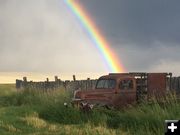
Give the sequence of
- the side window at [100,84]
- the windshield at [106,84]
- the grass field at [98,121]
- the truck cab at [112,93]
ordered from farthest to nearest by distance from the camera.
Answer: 1. the side window at [100,84]
2. the windshield at [106,84]
3. the truck cab at [112,93]
4. the grass field at [98,121]

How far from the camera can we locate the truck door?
1754cm

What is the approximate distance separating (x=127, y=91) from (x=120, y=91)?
1.08 ft

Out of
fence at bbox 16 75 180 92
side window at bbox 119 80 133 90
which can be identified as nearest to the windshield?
side window at bbox 119 80 133 90

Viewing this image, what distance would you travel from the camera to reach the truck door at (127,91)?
17538 mm

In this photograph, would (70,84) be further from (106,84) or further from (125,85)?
(125,85)

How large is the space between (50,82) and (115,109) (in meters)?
16.1

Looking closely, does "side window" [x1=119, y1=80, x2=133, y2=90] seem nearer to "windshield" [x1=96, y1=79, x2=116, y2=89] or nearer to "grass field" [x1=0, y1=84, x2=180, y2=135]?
"windshield" [x1=96, y1=79, x2=116, y2=89]

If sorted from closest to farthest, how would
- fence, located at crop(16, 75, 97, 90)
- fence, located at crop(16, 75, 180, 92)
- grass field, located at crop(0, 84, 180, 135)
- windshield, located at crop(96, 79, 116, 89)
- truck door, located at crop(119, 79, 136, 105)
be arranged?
1. grass field, located at crop(0, 84, 180, 135)
2. truck door, located at crop(119, 79, 136, 105)
3. windshield, located at crop(96, 79, 116, 89)
4. fence, located at crop(16, 75, 180, 92)
5. fence, located at crop(16, 75, 97, 90)

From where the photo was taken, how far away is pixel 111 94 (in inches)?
685

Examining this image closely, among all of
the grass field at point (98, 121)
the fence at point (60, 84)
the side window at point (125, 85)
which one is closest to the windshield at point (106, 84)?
the side window at point (125, 85)

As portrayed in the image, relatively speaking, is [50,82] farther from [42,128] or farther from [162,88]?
[42,128]

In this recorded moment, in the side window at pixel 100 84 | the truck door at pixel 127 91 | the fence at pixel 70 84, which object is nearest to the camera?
the truck door at pixel 127 91

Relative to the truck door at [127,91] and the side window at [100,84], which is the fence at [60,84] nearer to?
the side window at [100,84]

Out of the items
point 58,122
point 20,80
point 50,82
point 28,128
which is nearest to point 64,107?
point 58,122
